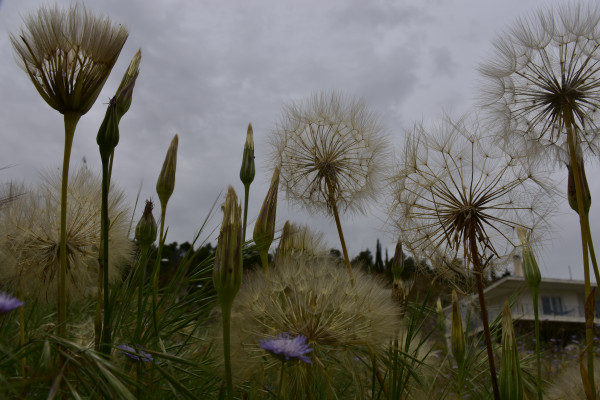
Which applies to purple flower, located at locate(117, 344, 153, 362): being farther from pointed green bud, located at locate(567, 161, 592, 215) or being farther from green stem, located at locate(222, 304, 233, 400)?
pointed green bud, located at locate(567, 161, 592, 215)

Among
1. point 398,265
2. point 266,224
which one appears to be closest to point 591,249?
point 398,265

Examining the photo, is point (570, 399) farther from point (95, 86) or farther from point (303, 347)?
point (95, 86)

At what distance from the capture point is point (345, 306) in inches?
78.9

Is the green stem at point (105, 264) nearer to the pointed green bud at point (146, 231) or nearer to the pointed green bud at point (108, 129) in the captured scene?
the pointed green bud at point (108, 129)

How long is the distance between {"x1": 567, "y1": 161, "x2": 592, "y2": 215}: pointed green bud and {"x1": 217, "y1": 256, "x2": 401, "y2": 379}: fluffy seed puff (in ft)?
2.78

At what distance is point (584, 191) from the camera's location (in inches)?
83.7

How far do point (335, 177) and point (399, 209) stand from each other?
1.70 ft

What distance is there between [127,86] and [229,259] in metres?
0.81

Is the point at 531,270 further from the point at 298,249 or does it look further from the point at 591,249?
the point at 298,249

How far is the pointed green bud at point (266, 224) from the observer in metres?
2.16

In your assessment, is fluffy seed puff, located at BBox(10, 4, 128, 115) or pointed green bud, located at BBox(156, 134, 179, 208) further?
pointed green bud, located at BBox(156, 134, 179, 208)

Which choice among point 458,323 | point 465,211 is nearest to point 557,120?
point 465,211

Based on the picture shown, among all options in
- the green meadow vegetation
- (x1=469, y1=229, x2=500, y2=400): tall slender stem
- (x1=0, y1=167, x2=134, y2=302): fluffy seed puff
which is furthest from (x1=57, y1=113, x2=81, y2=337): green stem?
(x1=469, y1=229, x2=500, y2=400): tall slender stem

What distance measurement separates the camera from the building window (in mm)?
30266
